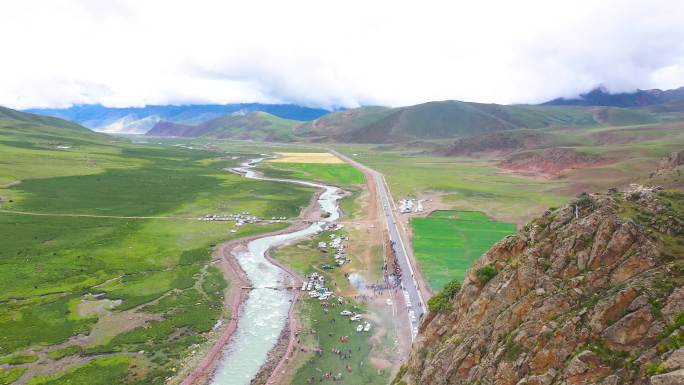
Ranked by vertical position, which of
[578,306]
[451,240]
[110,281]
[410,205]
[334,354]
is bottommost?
[334,354]

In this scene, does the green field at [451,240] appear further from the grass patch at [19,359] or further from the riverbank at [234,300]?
the grass patch at [19,359]

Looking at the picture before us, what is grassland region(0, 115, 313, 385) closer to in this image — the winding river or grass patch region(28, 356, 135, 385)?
grass patch region(28, 356, 135, 385)

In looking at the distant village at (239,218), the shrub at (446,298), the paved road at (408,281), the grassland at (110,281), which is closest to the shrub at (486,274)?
the shrub at (446,298)

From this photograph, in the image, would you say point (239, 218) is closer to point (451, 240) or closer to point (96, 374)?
point (451, 240)

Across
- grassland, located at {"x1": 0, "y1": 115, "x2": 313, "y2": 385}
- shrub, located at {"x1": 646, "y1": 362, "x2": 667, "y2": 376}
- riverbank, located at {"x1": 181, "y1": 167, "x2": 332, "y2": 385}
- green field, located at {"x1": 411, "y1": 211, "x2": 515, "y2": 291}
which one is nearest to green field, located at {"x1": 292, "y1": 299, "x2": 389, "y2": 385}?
riverbank, located at {"x1": 181, "y1": 167, "x2": 332, "y2": 385}

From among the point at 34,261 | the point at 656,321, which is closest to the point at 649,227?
the point at 656,321

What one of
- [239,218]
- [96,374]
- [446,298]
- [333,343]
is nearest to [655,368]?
[446,298]

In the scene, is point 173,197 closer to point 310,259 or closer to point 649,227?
point 310,259
